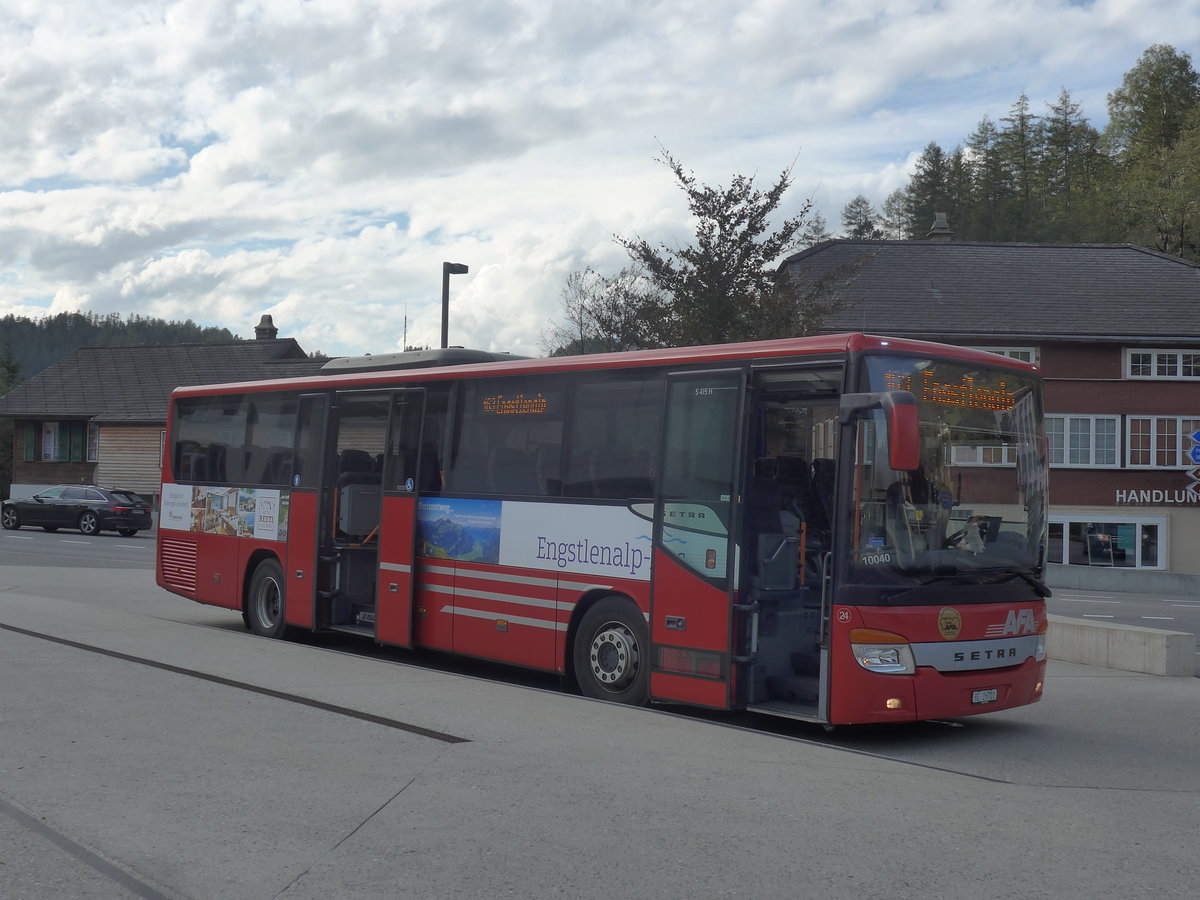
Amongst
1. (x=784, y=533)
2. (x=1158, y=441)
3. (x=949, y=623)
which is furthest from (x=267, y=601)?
(x=1158, y=441)

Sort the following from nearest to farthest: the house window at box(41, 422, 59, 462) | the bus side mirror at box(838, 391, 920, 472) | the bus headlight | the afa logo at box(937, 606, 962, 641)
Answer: the bus side mirror at box(838, 391, 920, 472) < the bus headlight < the afa logo at box(937, 606, 962, 641) < the house window at box(41, 422, 59, 462)

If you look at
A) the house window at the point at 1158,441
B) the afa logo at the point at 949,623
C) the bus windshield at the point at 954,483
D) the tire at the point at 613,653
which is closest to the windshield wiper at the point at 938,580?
the bus windshield at the point at 954,483

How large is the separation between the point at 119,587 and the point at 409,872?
16.9 m

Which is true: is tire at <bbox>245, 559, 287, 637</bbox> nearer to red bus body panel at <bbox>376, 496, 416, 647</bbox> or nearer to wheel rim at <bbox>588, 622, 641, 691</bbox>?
red bus body panel at <bbox>376, 496, 416, 647</bbox>

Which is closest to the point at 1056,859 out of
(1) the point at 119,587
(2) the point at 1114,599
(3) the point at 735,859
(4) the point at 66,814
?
(3) the point at 735,859

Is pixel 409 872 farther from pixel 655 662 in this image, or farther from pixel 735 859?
pixel 655 662

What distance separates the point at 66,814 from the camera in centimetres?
608

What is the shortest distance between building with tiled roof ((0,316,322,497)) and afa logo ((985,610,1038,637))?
1792 inches

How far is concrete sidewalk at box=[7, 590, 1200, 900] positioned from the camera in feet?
17.3

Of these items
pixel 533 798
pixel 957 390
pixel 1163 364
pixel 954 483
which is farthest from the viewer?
pixel 1163 364

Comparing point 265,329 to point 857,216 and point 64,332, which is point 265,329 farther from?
point 64,332

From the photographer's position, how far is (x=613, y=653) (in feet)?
33.6

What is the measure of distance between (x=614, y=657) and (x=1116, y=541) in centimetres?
3520

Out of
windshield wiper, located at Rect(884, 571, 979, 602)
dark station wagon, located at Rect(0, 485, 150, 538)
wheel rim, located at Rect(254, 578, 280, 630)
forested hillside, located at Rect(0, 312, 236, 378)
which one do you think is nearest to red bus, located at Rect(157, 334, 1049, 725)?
windshield wiper, located at Rect(884, 571, 979, 602)
